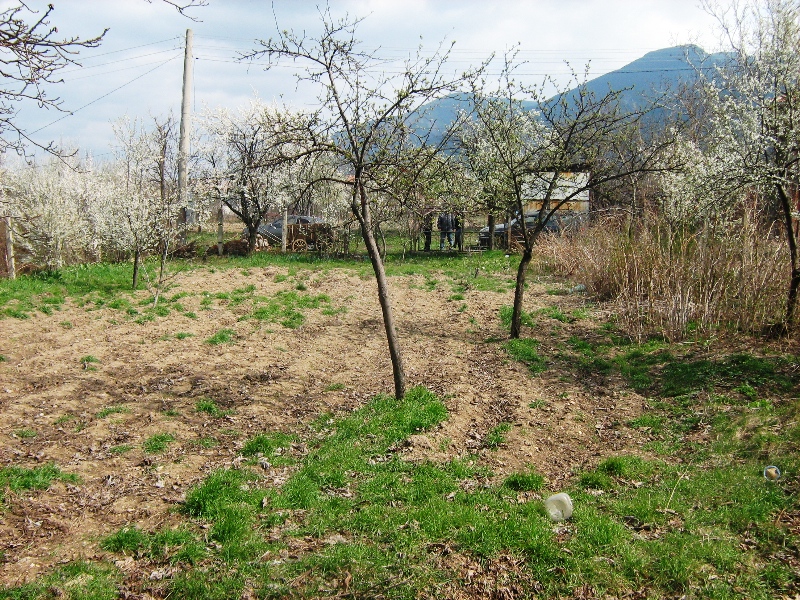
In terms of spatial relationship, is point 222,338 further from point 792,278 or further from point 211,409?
point 792,278

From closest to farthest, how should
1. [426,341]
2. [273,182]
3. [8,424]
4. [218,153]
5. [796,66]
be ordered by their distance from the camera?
[8,424] → [796,66] → [426,341] → [273,182] → [218,153]

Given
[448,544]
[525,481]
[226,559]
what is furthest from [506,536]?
[226,559]

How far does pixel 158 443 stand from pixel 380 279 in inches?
111

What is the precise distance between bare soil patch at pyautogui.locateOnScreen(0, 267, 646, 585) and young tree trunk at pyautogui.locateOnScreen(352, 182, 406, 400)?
67cm

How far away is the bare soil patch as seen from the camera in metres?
4.77

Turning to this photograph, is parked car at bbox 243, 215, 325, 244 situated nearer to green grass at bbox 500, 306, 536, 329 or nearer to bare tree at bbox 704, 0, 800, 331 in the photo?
green grass at bbox 500, 306, 536, 329

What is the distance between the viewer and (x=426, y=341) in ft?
32.3

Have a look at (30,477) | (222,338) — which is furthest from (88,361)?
(30,477)

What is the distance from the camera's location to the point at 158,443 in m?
5.86

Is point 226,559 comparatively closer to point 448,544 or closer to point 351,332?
point 448,544

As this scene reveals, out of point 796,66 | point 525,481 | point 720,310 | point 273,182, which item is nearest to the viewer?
point 525,481

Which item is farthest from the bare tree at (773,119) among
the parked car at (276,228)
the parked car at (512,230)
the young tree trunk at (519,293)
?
the parked car at (276,228)

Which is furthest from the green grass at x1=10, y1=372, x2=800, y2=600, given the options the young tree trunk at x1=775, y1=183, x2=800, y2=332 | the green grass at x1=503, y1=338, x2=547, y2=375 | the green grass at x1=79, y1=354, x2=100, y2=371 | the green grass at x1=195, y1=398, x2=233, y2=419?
the green grass at x1=79, y1=354, x2=100, y2=371

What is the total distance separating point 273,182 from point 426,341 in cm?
1319
